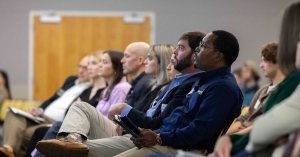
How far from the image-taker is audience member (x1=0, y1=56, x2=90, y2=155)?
17.5ft

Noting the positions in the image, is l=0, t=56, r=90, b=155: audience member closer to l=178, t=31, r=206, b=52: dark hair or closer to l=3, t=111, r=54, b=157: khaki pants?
l=3, t=111, r=54, b=157: khaki pants

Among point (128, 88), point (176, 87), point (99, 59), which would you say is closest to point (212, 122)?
point (176, 87)

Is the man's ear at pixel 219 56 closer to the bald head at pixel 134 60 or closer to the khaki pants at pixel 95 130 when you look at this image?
the khaki pants at pixel 95 130

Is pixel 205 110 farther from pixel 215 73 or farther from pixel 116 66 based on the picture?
pixel 116 66

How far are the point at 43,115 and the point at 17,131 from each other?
22.0 inches

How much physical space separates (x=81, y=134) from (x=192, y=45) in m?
0.93

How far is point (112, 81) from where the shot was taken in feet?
17.1

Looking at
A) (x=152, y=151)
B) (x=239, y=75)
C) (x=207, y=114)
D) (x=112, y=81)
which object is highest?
(x=207, y=114)

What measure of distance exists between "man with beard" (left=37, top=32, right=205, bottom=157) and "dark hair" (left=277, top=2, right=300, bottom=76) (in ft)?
4.44

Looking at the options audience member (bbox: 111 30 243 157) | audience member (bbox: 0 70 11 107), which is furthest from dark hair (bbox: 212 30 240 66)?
audience member (bbox: 0 70 11 107)

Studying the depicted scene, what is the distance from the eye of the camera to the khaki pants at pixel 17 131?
5.32 m

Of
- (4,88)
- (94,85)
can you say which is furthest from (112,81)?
(4,88)

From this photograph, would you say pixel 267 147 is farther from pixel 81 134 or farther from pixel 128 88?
pixel 128 88

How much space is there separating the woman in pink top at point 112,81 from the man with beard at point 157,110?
0.95 meters
